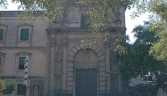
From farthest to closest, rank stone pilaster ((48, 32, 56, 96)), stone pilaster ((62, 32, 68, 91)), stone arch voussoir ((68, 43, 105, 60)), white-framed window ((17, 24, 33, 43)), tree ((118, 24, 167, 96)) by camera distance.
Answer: white-framed window ((17, 24, 33, 43)) → stone arch voussoir ((68, 43, 105, 60)) → stone pilaster ((48, 32, 56, 96)) → stone pilaster ((62, 32, 68, 91)) → tree ((118, 24, 167, 96))

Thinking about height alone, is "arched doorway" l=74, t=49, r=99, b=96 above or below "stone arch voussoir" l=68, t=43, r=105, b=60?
below

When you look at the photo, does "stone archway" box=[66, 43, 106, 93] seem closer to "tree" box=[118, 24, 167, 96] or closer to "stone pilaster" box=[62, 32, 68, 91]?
"stone pilaster" box=[62, 32, 68, 91]

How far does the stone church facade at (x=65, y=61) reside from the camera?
30125 millimetres

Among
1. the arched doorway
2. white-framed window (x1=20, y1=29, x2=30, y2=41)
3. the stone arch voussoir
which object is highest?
white-framed window (x1=20, y1=29, x2=30, y2=41)

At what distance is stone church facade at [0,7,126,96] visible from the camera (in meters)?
30.1

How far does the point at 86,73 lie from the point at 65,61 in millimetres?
2672

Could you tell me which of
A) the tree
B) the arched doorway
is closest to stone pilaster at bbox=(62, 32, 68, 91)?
the arched doorway

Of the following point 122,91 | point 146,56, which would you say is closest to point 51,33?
point 122,91

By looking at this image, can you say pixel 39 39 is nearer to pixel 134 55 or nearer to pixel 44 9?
pixel 134 55

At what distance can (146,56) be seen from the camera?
921 inches

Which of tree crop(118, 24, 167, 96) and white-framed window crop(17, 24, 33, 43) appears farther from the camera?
white-framed window crop(17, 24, 33, 43)

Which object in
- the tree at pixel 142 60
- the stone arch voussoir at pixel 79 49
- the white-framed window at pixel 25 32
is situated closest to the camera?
the tree at pixel 142 60

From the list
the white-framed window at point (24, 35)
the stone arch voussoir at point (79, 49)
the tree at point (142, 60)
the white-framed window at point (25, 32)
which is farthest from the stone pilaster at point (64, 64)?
the tree at point (142, 60)

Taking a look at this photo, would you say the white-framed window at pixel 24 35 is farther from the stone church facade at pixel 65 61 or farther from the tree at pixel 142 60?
the tree at pixel 142 60
